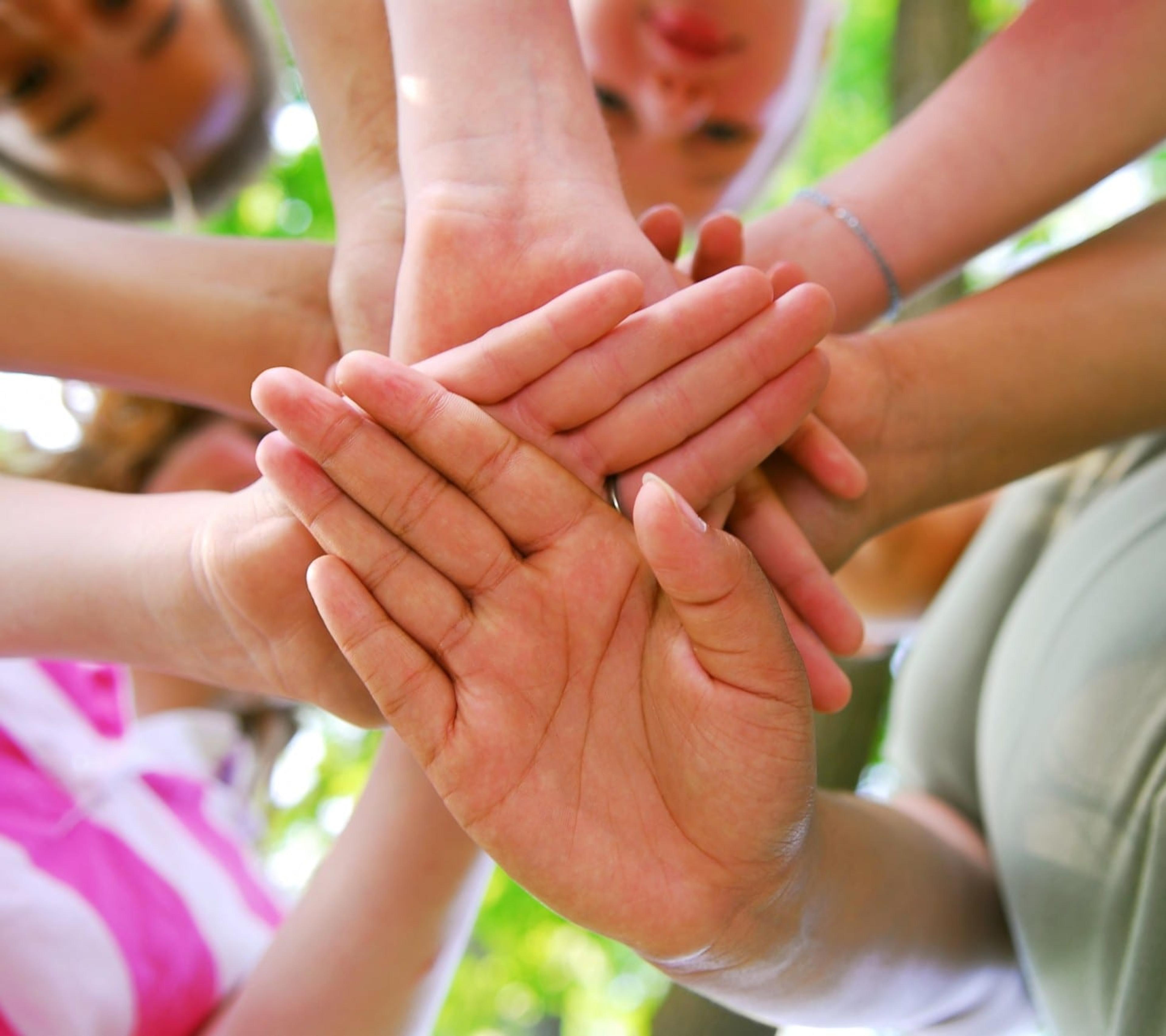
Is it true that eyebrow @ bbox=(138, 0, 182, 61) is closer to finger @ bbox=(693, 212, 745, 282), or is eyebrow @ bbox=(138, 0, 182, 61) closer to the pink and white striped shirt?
the pink and white striped shirt

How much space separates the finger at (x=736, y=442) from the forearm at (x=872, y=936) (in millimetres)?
283

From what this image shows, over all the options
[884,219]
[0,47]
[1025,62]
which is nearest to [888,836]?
[884,219]

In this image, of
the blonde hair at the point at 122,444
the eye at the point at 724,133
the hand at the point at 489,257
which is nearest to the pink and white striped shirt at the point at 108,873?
the blonde hair at the point at 122,444

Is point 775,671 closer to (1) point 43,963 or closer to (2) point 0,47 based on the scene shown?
(1) point 43,963

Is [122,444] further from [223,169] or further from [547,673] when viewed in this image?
[547,673]

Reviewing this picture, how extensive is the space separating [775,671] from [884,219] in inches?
22.8

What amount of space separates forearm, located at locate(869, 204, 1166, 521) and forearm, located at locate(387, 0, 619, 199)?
35 centimetres

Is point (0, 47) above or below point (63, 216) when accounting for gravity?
above

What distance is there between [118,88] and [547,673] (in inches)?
53.3

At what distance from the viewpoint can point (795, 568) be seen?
0.89 m

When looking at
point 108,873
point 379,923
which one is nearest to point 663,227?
point 379,923

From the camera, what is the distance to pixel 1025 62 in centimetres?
95

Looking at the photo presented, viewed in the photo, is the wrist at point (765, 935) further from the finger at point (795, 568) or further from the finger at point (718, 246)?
the finger at point (718, 246)

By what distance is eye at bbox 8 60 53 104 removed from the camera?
1509mm
